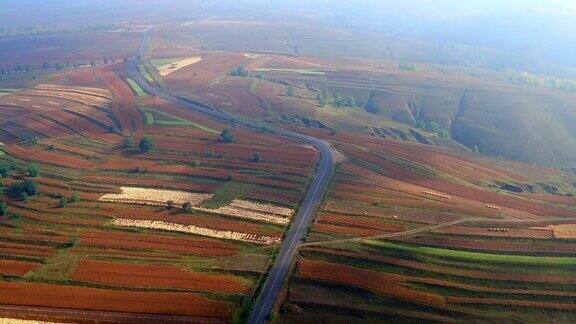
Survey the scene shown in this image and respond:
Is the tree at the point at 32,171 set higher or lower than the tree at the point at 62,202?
higher

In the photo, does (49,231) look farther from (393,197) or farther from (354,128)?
(354,128)

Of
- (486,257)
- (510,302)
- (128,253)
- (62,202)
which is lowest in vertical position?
(128,253)

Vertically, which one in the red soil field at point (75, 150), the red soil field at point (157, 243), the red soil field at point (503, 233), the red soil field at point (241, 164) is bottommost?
the red soil field at point (157, 243)

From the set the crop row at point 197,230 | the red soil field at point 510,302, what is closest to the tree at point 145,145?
the crop row at point 197,230

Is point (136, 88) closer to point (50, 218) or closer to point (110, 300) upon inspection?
point (50, 218)

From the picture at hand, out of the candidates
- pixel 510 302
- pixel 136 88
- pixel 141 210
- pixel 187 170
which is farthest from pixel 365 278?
pixel 136 88

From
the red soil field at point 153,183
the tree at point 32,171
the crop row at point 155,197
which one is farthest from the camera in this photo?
the tree at point 32,171

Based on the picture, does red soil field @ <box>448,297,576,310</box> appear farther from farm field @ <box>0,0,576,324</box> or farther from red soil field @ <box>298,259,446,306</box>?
red soil field @ <box>298,259,446,306</box>

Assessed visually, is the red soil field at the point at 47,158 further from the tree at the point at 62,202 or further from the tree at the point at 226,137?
the tree at the point at 226,137
